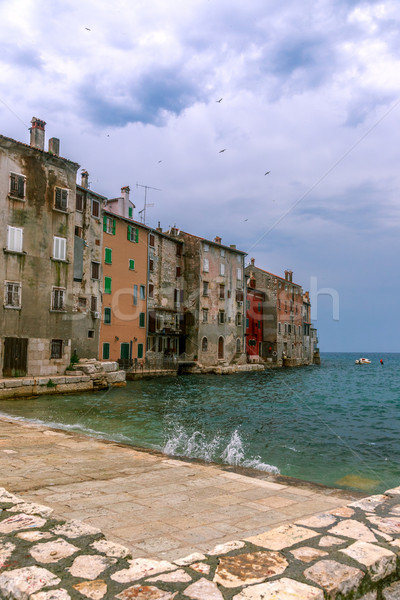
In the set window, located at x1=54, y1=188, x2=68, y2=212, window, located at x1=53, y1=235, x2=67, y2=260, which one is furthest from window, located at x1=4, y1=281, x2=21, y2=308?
window, located at x1=54, y1=188, x2=68, y2=212

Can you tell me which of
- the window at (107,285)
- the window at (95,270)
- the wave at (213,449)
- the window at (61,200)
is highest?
the window at (61,200)

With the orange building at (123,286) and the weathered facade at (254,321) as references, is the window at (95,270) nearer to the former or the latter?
the orange building at (123,286)

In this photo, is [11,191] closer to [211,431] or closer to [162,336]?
[211,431]

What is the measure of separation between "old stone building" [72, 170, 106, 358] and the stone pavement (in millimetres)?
24232

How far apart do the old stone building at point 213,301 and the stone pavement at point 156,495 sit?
1623 inches

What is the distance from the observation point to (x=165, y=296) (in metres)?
46.5

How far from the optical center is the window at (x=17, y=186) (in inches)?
1042

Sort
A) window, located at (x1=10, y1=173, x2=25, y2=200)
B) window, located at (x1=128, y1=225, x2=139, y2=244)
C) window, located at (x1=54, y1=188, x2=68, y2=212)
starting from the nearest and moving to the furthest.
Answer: window, located at (x1=10, y1=173, x2=25, y2=200), window, located at (x1=54, y1=188, x2=68, y2=212), window, located at (x1=128, y1=225, x2=139, y2=244)

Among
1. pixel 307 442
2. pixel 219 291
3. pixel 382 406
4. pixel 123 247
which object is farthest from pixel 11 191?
pixel 219 291

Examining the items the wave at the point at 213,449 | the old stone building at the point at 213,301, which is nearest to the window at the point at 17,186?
the wave at the point at 213,449

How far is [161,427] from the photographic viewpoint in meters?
15.5

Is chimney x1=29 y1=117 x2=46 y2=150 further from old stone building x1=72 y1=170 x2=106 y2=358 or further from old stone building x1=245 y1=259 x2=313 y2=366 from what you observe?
old stone building x1=245 y1=259 x2=313 y2=366

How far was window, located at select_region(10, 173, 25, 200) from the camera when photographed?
26.5m

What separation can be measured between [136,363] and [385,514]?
36.4 m
